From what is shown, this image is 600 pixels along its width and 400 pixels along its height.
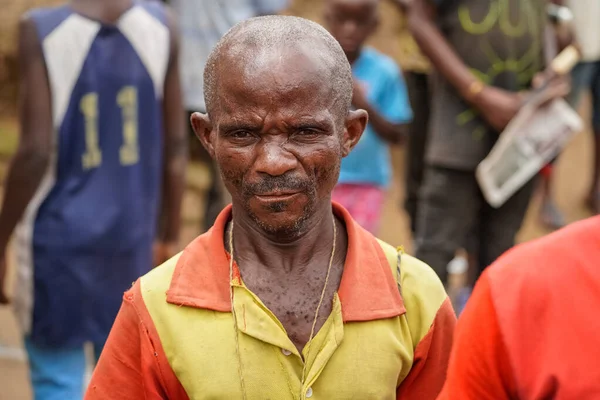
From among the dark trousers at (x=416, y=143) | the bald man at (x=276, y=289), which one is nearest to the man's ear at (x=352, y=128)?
the bald man at (x=276, y=289)

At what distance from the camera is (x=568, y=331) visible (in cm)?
161

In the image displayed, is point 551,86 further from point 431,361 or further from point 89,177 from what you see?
point 431,361

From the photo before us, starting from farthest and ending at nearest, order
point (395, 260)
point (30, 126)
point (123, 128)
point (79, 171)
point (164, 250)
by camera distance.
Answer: point (164, 250), point (123, 128), point (79, 171), point (30, 126), point (395, 260)

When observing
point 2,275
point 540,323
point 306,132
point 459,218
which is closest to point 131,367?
point 306,132

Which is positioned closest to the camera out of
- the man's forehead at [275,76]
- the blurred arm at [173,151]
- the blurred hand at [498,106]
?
the man's forehead at [275,76]

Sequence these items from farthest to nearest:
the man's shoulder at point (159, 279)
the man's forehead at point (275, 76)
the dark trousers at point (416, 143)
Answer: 1. the dark trousers at point (416, 143)
2. the man's shoulder at point (159, 279)
3. the man's forehead at point (275, 76)

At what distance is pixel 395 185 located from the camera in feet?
29.7

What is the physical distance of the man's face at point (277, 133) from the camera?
2049mm

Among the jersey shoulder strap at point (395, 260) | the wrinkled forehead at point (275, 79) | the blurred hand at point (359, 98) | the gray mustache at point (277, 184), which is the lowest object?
the blurred hand at point (359, 98)

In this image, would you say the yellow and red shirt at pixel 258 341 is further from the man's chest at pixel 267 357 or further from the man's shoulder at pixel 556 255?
the man's shoulder at pixel 556 255

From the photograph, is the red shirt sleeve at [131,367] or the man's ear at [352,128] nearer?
the red shirt sleeve at [131,367]

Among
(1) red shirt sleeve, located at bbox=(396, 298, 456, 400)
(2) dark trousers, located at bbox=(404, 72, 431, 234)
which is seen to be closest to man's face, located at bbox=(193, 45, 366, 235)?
(1) red shirt sleeve, located at bbox=(396, 298, 456, 400)

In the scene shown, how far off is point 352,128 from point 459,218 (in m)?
2.48

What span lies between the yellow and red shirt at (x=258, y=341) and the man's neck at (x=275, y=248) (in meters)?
0.05
